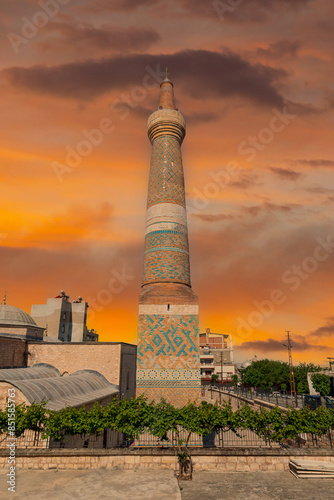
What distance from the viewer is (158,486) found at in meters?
8.99

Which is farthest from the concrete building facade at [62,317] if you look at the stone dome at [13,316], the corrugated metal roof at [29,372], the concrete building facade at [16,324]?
the corrugated metal roof at [29,372]

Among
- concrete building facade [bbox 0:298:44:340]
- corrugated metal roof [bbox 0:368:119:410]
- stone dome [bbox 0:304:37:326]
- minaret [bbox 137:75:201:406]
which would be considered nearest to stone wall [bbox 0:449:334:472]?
corrugated metal roof [bbox 0:368:119:410]

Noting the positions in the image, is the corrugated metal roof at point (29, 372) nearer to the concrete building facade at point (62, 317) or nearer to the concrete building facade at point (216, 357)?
the concrete building facade at point (62, 317)

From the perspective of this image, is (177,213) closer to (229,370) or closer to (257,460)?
(257,460)

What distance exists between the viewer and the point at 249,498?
27.8ft

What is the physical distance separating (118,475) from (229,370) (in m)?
69.2

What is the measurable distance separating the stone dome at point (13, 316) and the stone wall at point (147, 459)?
80.1 feet

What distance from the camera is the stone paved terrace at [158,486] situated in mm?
8406

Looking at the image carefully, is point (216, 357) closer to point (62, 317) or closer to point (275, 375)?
point (275, 375)

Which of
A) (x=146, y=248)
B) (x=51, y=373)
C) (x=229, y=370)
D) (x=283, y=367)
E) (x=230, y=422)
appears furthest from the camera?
(x=229, y=370)

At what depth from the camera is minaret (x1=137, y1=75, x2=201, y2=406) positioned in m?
13.9

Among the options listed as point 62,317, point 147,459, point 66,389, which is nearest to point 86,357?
point 66,389

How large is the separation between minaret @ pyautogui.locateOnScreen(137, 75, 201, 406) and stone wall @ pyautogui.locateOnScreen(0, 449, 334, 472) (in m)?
2.98

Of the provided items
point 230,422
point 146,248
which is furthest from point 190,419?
point 146,248
